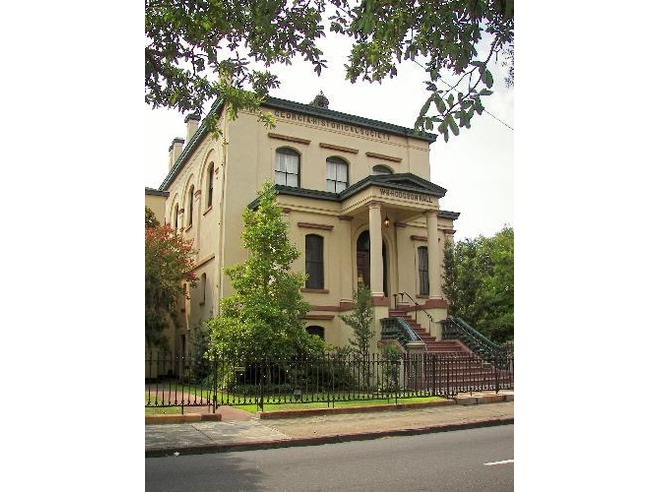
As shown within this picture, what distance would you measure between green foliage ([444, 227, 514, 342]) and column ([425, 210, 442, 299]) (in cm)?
494

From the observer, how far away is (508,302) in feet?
11.6

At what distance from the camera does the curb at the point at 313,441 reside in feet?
16.1

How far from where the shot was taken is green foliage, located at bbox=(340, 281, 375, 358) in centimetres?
1003

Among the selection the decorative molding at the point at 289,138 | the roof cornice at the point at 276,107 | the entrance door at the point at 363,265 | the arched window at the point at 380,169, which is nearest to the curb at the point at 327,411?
the roof cornice at the point at 276,107

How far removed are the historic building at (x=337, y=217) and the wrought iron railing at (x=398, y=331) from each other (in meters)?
0.27

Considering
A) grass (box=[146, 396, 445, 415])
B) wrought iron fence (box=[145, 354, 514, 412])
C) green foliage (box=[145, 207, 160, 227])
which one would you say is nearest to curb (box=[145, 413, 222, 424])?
grass (box=[146, 396, 445, 415])

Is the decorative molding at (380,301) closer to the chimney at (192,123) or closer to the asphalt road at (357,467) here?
the asphalt road at (357,467)

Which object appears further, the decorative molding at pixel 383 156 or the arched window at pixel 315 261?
the arched window at pixel 315 261

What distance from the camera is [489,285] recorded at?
3.60m

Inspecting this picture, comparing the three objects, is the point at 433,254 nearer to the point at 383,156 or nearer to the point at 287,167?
the point at 383,156

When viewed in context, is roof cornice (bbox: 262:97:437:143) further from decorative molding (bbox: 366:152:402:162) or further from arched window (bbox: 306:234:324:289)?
arched window (bbox: 306:234:324:289)
